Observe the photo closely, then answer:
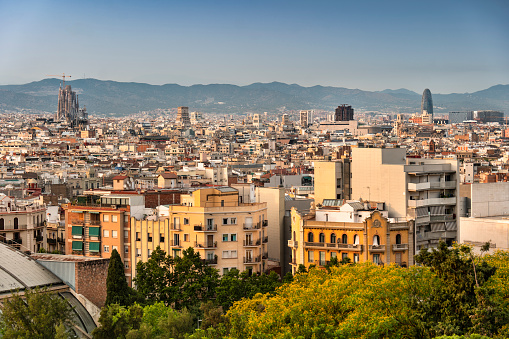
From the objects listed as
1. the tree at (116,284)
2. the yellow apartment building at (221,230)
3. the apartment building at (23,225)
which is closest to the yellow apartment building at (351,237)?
the yellow apartment building at (221,230)

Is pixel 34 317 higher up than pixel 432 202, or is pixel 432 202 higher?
pixel 432 202

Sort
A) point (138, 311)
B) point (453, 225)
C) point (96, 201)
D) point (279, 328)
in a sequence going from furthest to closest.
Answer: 1. point (96, 201)
2. point (453, 225)
3. point (138, 311)
4. point (279, 328)

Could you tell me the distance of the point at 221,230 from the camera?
4228 centimetres

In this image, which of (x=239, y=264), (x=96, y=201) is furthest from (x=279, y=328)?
(x=96, y=201)

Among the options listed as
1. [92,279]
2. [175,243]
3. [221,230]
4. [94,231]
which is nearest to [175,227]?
[175,243]

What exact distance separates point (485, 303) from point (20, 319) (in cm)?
1285

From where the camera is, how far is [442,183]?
42.0 m

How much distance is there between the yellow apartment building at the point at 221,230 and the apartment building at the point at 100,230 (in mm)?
3314

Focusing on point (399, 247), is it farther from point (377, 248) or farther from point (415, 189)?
point (415, 189)

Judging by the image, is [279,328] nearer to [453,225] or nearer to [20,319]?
[20,319]

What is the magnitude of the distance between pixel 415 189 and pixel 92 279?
14.5 m

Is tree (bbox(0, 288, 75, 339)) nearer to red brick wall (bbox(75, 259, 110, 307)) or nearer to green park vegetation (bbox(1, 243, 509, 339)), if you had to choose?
green park vegetation (bbox(1, 243, 509, 339))

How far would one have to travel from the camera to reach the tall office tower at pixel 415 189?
1602 inches

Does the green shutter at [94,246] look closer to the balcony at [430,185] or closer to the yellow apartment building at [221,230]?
the yellow apartment building at [221,230]
